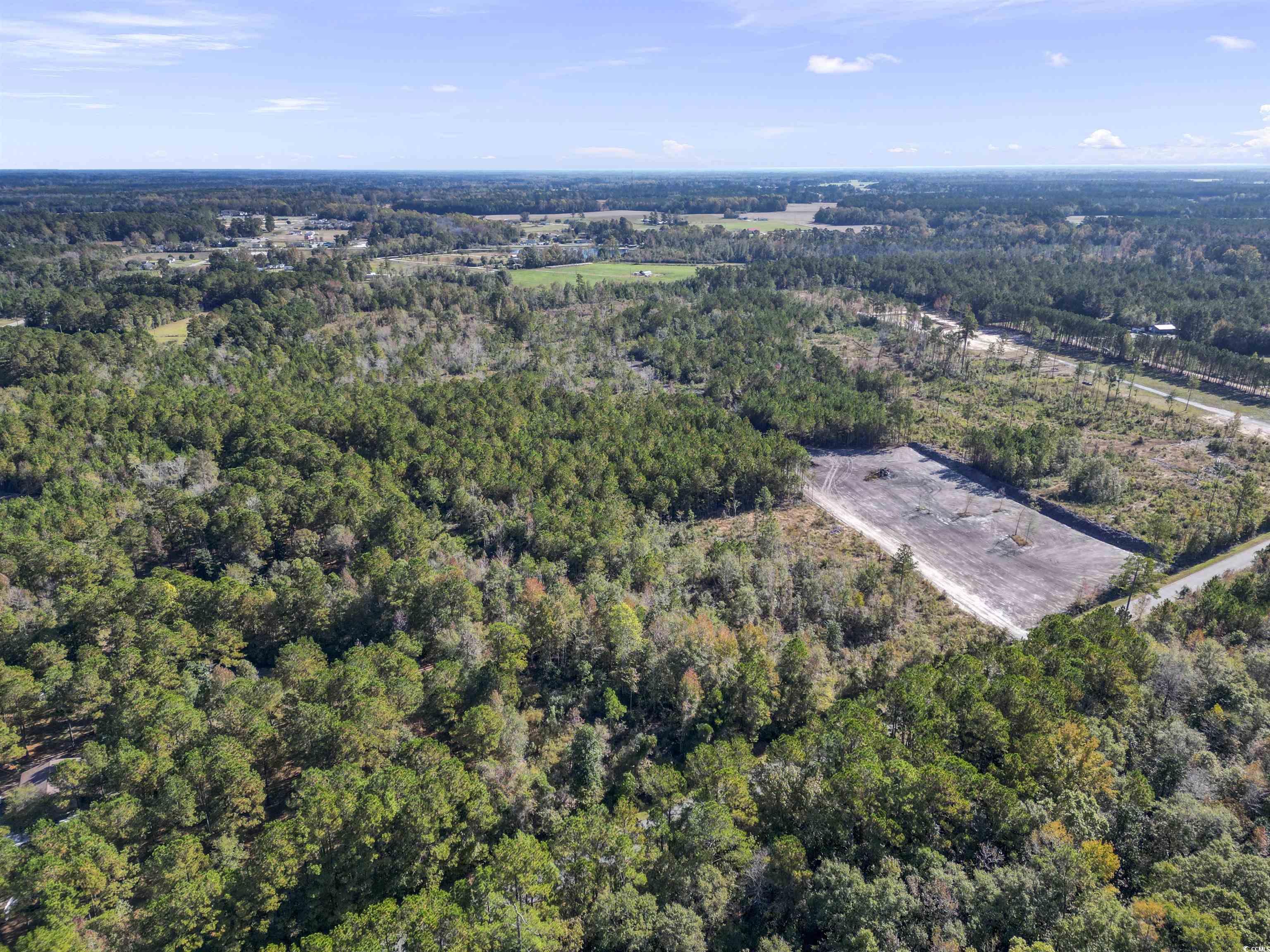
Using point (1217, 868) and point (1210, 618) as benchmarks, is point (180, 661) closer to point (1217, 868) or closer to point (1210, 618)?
point (1217, 868)

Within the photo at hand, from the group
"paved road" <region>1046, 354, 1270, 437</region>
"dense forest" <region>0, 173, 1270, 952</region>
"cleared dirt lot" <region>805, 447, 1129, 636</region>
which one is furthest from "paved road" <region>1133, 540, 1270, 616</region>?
"paved road" <region>1046, 354, 1270, 437</region>

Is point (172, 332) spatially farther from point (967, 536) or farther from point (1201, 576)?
point (1201, 576)

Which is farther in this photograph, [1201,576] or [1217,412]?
[1217,412]

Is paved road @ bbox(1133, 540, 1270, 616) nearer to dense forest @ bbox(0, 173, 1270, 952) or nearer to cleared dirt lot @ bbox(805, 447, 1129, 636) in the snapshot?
dense forest @ bbox(0, 173, 1270, 952)

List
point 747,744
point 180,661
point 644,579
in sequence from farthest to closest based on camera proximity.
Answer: point 644,579, point 180,661, point 747,744

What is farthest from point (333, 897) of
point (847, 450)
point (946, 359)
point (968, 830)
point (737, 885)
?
point (946, 359)

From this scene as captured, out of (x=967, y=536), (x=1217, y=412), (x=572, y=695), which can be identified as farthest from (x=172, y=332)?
(x=1217, y=412)
